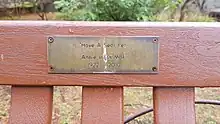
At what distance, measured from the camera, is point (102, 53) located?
1.25 metres

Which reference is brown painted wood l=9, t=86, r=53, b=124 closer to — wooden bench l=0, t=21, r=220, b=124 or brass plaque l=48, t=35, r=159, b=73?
wooden bench l=0, t=21, r=220, b=124

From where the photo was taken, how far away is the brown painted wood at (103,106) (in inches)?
50.8

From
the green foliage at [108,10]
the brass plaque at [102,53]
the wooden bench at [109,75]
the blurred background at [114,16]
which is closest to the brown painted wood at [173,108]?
the wooden bench at [109,75]

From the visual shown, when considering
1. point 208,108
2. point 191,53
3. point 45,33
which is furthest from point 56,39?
point 208,108

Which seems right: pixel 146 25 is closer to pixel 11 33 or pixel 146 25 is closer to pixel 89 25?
pixel 89 25

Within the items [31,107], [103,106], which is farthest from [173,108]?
[31,107]

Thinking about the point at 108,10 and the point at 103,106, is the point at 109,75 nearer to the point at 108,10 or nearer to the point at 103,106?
the point at 103,106

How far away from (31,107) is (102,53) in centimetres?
27

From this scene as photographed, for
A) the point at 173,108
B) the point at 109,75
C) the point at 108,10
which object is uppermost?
the point at 108,10

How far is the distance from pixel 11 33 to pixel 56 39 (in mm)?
133

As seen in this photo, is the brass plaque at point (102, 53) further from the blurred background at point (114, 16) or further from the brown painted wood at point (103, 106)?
the blurred background at point (114, 16)

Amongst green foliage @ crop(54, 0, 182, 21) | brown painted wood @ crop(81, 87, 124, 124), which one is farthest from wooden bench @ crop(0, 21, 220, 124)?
green foliage @ crop(54, 0, 182, 21)

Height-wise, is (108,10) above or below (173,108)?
above

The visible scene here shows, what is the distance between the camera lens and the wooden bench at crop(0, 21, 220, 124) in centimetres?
126
